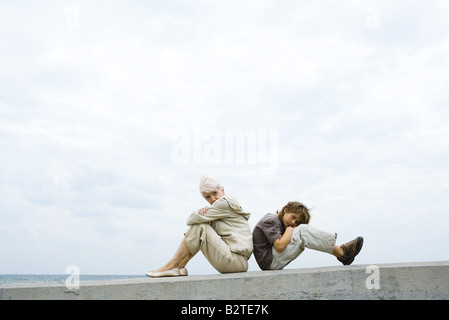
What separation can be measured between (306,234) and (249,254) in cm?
72

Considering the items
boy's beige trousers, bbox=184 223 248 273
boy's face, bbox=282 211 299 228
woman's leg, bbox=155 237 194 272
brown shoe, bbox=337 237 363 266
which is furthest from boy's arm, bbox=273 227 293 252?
woman's leg, bbox=155 237 194 272

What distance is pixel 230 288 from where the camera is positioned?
4238 mm

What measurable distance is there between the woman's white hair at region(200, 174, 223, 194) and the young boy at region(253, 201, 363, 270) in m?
0.70

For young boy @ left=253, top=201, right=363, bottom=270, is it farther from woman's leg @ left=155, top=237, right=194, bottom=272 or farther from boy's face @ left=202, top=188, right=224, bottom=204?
woman's leg @ left=155, top=237, right=194, bottom=272

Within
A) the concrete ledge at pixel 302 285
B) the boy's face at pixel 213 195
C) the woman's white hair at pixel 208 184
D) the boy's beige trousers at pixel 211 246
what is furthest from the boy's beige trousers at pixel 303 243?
the woman's white hair at pixel 208 184

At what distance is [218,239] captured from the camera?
4605mm

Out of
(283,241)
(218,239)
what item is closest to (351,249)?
(283,241)

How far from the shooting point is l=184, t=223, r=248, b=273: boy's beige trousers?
15.0ft

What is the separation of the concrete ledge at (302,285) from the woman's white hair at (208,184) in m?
1.08

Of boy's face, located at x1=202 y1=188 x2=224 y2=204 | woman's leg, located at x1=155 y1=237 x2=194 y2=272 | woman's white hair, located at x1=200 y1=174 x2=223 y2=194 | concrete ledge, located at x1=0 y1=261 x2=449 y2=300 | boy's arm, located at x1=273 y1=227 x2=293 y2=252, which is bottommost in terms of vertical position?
concrete ledge, located at x1=0 y1=261 x2=449 y2=300
